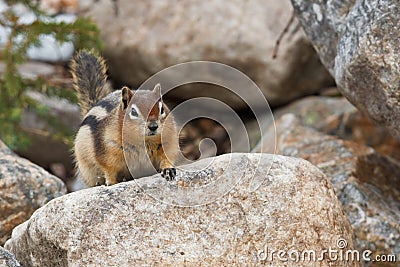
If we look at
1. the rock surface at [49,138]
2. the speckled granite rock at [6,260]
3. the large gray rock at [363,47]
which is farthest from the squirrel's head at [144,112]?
the rock surface at [49,138]

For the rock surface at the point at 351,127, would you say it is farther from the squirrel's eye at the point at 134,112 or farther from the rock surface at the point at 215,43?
the squirrel's eye at the point at 134,112

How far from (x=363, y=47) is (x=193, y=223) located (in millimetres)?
1614

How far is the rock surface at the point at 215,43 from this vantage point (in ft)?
24.1

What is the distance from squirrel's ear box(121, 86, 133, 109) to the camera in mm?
4311

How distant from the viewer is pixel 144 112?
4180 millimetres

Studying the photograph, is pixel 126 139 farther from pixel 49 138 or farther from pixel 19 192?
pixel 49 138

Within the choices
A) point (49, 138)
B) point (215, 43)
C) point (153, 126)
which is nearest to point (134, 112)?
point (153, 126)

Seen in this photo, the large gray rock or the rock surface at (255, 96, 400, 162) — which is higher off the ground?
the large gray rock

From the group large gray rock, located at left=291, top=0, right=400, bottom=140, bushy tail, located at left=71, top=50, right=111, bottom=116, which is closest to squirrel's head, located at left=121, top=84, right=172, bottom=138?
bushy tail, located at left=71, top=50, right=111, bottom=116

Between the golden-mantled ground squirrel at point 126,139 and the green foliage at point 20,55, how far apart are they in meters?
1.71

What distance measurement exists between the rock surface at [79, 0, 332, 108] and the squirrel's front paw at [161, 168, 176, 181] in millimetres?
3319

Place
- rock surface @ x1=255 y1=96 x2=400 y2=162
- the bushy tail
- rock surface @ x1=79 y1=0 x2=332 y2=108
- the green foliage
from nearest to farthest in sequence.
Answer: the bushy tail
the green foliage
rock surface @ x1=255 y1=96 x2=400 y2=162
rock surface @ x1=79 y1=0 x2=332 y2=108

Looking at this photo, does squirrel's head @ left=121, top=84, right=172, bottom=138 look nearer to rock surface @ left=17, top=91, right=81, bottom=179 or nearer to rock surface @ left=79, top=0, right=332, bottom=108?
rock surface @ left=79, top=0, right=332, bottom=108

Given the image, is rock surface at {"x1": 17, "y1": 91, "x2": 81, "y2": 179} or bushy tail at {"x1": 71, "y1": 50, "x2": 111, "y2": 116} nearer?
bushy tail at {"x1": 71, "y1": 50, "x2": 111, "y2": 116}
